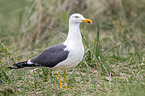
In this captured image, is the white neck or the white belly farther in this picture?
the white neck

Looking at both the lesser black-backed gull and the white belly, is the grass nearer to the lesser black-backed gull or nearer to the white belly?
the lesser black-backed gull

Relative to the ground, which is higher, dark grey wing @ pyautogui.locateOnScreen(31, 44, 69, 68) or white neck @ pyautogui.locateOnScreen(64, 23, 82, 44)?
white neck @ pyautogui.locateOnScreen(64, 23, 82, 44)

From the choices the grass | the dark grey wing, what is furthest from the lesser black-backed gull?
the grass

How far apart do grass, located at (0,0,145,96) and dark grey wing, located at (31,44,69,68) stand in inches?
11.2

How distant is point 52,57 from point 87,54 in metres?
1.03

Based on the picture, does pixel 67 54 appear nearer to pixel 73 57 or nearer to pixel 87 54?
pixel 73 57

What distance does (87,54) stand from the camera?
4.44 metres

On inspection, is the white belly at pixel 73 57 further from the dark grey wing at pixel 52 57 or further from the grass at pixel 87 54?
the grass at pixel 87 54

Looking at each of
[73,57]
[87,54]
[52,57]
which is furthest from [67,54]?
[87,54]

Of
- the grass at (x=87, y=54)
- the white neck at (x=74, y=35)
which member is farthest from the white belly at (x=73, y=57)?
the grass at (x=87, y=54)

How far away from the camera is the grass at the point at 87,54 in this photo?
11.7 ft

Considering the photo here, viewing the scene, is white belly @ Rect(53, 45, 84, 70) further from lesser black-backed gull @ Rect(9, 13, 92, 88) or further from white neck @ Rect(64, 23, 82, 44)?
white neck @ Rect(64, 23, 82, 44)

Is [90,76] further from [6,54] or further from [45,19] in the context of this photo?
[45,19]

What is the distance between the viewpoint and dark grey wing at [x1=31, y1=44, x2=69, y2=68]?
3.50 metres
